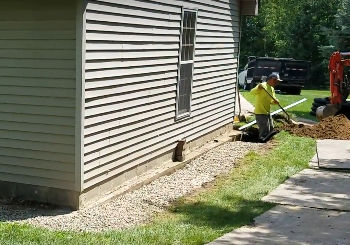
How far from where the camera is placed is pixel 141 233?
249 inches

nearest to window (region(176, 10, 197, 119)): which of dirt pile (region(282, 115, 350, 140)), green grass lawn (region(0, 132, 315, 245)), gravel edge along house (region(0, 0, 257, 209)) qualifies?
gravel edge along house (region(0, 0, 257, 209))

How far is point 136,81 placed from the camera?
8.52 metres

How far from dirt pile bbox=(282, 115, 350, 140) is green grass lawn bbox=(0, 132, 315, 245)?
269cm

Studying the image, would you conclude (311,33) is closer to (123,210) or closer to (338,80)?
(338,80)

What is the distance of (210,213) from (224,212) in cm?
20

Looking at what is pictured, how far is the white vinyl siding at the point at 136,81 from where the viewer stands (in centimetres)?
732

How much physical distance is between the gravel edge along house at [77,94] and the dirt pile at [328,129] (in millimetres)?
6186

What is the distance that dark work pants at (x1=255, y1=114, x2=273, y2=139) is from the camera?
1337cm

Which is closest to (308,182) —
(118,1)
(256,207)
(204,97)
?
(256,207)

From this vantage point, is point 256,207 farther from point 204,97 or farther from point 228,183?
point 204,97

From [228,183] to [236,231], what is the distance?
2.67 meters

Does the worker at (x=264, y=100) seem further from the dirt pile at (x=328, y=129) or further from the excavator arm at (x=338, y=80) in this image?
the excavator arm at (x=338, y=80)

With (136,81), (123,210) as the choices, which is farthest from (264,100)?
(123,210)

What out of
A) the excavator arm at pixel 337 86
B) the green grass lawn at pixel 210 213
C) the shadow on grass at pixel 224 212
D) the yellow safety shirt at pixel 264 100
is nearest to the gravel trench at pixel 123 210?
the green grass lawn at pixel 210 213
